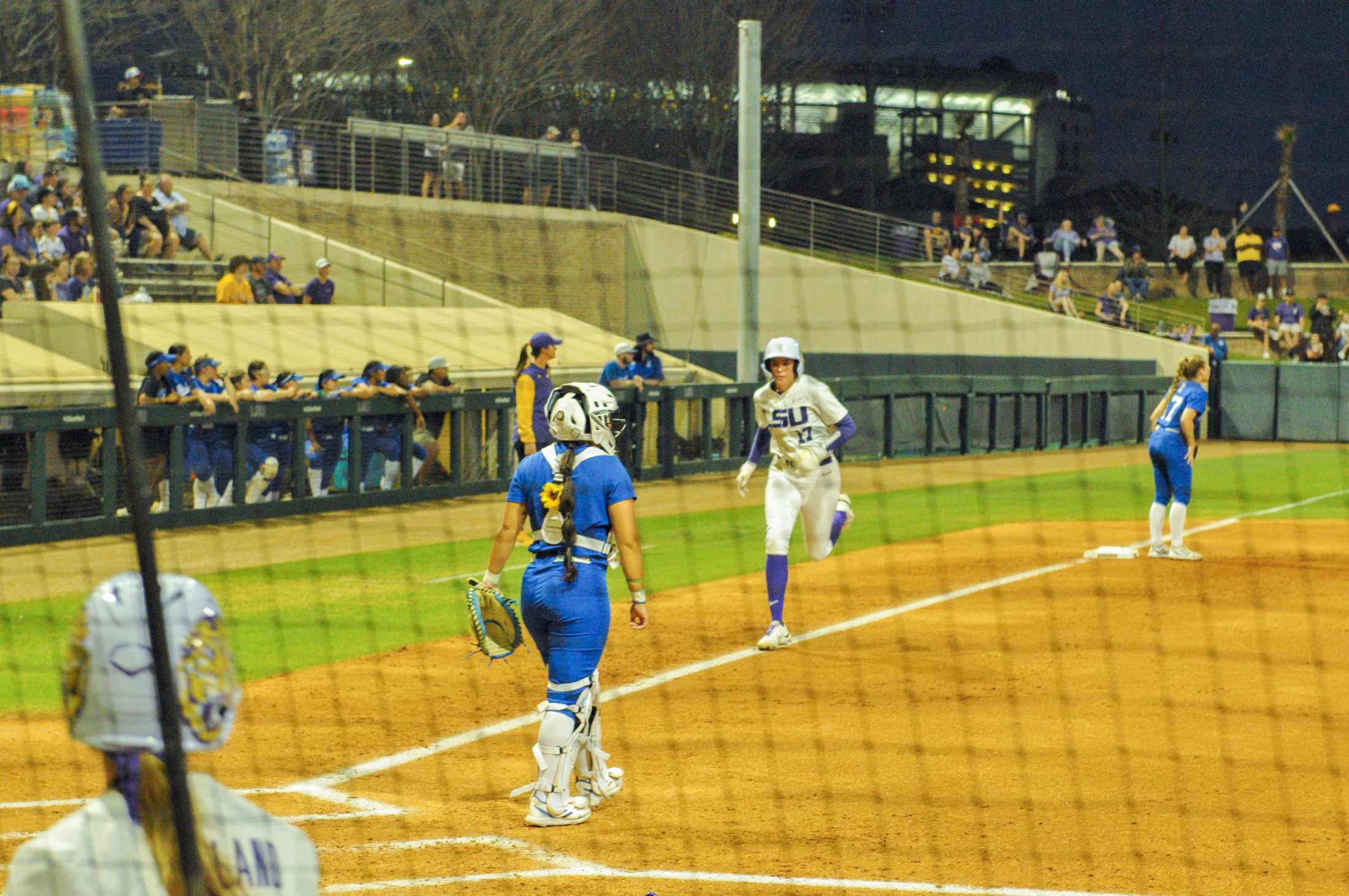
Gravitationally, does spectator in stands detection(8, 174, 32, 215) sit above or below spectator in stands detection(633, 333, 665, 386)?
above

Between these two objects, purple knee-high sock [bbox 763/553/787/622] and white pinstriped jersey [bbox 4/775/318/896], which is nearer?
white pinstriped jersey [bbox 4/775/318/896]

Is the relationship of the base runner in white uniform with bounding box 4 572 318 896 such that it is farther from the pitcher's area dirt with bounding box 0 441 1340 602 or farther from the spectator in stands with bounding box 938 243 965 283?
the spectator in stands with bounding box 938 243 965 283

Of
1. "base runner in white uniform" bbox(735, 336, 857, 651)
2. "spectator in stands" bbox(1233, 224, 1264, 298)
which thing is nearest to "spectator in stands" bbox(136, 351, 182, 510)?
"base runner in white uniform" bbox(735, 336, 857, 651)

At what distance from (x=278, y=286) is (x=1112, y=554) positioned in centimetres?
1177

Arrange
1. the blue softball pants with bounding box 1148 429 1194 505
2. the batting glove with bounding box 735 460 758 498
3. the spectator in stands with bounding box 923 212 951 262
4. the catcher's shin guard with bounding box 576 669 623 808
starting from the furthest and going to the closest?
the spectator in stands with bounding box 923 212 951 262 < the blue softball pants with bounding box 1148 429 1194 505 < the batting glove with bounding box 735 460 758 498 < the catcher's shin guard with bounding box 576 669 623 808

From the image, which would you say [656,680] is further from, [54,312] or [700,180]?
[700,180]

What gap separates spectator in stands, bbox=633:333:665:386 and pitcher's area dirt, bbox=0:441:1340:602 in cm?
137

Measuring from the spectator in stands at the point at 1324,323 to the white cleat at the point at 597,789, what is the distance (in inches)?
1114

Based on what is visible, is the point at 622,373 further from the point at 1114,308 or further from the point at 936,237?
the point at 1114,308

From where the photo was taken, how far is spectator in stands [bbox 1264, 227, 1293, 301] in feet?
106

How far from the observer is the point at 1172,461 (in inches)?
520

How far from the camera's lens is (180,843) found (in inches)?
73.7

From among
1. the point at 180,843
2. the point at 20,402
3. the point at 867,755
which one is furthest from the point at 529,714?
the point at 20,402

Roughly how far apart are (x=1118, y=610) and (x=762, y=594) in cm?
269
